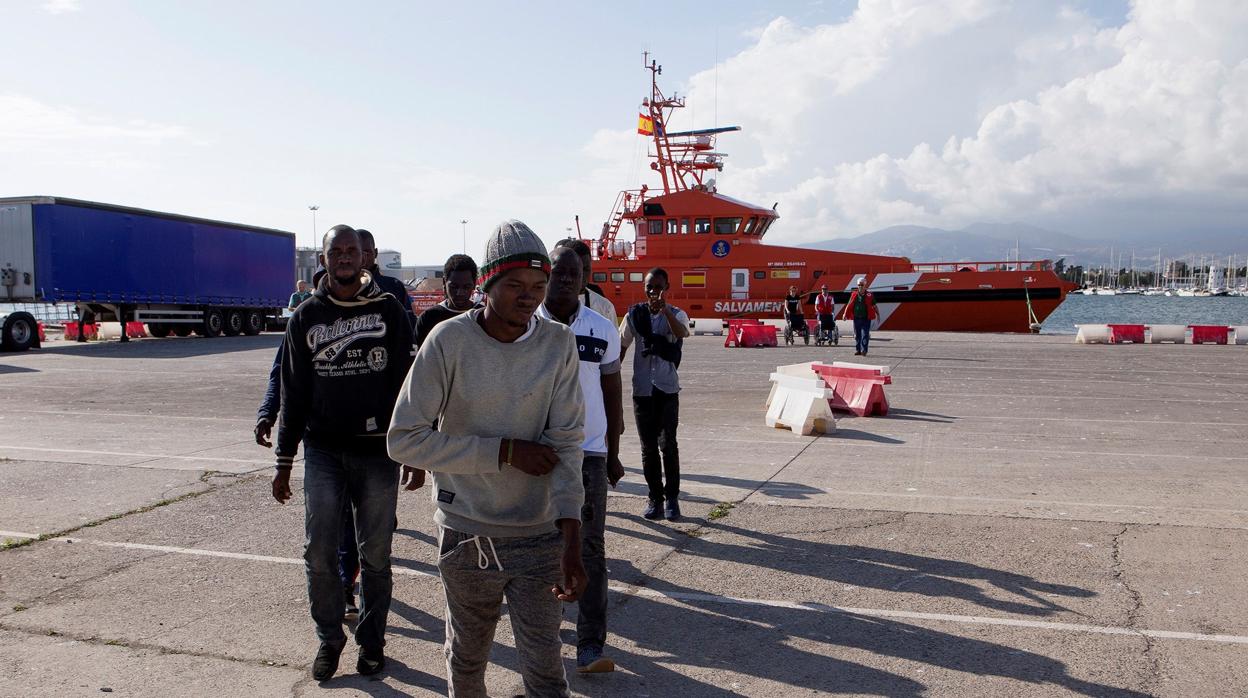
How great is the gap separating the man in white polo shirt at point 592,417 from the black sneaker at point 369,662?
87 centimetres

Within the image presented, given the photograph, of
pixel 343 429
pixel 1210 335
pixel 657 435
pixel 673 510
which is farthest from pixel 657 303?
pixel 1210 335

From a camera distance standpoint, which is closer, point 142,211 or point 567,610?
point 567,610

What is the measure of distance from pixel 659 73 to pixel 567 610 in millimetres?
34486

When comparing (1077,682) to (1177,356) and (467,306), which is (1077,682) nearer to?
(467,306)

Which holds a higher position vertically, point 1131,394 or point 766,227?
point 766,227

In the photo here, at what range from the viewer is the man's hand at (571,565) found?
8.92 ft

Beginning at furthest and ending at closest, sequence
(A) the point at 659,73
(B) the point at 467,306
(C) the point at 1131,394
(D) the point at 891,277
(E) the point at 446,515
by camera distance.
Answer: (A) the point at 659,73
(D) the point at 891,277
(C) the point at 1131,394
(B) the point at 467,306
(E) the point at 446,515

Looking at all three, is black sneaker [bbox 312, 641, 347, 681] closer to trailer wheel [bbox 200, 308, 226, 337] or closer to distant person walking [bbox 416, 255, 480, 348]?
distant person walking [bbox 416, 255, 480, 348]

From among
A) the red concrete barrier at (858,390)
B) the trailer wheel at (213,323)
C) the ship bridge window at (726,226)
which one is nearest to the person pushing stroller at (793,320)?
the ship bridge window at (726,226)

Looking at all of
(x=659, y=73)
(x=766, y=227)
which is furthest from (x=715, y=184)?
(x=659, y=73)

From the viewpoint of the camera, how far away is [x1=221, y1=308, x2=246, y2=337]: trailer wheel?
31109 millimetres

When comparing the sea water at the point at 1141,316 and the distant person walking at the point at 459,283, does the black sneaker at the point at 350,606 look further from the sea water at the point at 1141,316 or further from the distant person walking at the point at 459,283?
the sea water at the point at 1141,316

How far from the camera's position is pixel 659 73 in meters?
36.8

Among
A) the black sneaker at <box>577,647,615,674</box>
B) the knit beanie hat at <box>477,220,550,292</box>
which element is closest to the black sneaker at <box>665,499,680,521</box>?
the black sneaker at <box>577,647,615,674</box>
